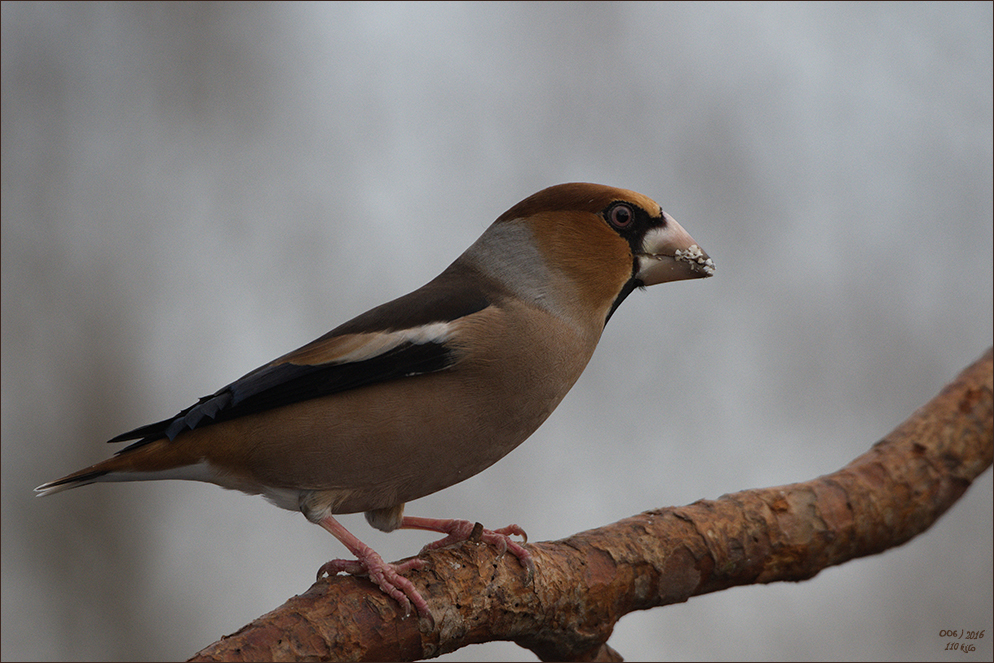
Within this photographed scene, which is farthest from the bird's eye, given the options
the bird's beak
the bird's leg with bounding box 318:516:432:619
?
the bird's leg with bounding box 318:516:432:619

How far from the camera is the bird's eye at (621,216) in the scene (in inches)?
90.3

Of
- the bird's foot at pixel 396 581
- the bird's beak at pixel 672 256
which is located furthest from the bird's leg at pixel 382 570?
the bird's beak at pixel 672 256

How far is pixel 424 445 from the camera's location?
200 centimetres

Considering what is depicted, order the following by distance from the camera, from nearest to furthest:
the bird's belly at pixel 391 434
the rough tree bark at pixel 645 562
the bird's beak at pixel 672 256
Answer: the rough tree bark at pixel 645 562
the bird's belly at pixel 391 434
the bird's beak at pixel 672 256

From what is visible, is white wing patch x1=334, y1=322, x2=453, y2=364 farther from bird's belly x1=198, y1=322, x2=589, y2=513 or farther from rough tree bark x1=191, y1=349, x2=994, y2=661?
rough tree bark x1=191, y1=349, x2=994, y2=661

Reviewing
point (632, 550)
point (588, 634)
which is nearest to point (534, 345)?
point (632, 550)

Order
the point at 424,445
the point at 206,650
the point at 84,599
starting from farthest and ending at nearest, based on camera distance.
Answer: the point at 84,599 < the point at 424,445 < the point at 206,650

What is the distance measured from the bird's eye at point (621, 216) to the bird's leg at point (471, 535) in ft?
2.97

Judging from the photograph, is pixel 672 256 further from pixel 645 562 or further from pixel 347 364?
pixel 347 364

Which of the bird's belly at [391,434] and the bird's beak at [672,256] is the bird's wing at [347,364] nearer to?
the bird's belly at [391,434]

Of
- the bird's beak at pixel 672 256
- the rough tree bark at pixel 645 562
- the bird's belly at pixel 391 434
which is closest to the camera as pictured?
the rough tree bark at pixel 645 562

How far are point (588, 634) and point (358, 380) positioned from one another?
900 millimetres

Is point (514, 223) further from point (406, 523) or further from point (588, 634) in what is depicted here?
Result: point (588, 634)

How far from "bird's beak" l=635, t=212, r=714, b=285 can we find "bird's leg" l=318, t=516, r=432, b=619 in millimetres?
1039
